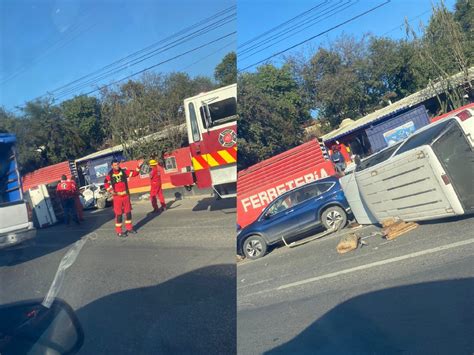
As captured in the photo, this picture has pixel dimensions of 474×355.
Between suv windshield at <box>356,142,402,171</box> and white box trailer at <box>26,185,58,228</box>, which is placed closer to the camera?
white box trailer at <box>26,185,58,228</box>

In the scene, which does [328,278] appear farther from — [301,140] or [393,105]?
[393,105]

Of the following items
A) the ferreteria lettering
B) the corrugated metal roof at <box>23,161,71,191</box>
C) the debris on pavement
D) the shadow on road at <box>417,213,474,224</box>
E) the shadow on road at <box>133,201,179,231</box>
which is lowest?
the shadow on road at <box>417,213,474,224</box>

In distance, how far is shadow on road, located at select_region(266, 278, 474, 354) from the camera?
229 cm

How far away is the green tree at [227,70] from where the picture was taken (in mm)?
1908

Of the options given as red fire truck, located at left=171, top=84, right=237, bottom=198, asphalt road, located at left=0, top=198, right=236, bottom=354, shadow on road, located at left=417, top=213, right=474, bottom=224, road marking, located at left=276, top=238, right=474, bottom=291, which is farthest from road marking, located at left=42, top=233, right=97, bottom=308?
shadow on road, located at left=417, top=213, right=474, bottom=224

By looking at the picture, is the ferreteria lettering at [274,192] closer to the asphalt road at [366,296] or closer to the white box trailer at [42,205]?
the asphalt road at [366,296]

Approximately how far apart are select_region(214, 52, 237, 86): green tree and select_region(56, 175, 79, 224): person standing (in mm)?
732

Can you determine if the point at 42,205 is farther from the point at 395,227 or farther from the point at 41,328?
the point at 395,227

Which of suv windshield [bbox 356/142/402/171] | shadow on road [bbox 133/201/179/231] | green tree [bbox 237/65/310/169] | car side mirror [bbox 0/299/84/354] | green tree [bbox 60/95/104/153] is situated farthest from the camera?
suv windshield [bbox 356/142/402/171]

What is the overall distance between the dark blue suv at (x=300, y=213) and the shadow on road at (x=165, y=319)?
43 cm

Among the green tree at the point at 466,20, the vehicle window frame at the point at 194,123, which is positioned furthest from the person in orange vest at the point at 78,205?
the green tree at the point at 466,20

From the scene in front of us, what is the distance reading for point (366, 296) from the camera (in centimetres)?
257

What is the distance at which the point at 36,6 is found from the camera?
1.67 metres

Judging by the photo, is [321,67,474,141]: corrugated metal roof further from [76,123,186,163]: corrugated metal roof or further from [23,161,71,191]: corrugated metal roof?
[23,161,71,191]: corrugated metal roof
